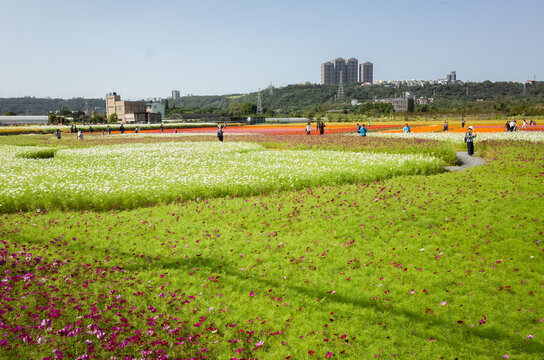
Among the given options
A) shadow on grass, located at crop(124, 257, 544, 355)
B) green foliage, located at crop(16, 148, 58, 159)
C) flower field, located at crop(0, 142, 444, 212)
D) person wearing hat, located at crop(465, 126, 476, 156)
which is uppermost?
person wearing hat, located at crop(465, 126, 476, 156)

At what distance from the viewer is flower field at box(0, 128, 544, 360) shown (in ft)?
23.2

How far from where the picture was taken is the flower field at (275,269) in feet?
23.2

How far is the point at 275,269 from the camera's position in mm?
10086

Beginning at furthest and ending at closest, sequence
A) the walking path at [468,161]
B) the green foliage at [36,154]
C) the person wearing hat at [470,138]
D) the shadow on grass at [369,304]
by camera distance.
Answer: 1. the green foliage at [36,154]
2. the person wearing hat at [470,138]
3. the walking path at [468,161]
4. the shadow on grass at [369,304]

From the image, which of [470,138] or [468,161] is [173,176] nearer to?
[468,161]

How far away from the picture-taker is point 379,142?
31844 millimetres

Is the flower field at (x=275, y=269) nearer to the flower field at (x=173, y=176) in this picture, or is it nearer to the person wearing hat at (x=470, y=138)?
the flower field at (x=173, y=176)

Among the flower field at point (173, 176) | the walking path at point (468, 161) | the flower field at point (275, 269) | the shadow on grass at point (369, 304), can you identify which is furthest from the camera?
the walking path at point (468, 161)

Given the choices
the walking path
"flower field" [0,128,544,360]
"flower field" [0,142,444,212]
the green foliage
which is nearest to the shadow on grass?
"flower field" [0,128,544,360]

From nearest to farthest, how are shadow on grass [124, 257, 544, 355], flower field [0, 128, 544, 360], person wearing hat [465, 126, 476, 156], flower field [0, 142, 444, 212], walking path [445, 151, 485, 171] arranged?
shadow on grass [124, 257, 544, 355] → flower field [0, 128, 544, 360] → flower field [0, 142, 444, 212] → walking path [445, 151, 485, 171] → person wearing hat [465, 126, 476, 156]

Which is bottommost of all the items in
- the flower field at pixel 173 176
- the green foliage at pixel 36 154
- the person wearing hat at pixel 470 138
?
the flower field at pixel 173 176

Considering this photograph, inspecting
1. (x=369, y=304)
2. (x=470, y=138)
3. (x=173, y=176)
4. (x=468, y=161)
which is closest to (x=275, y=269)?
(x=369, y=304)

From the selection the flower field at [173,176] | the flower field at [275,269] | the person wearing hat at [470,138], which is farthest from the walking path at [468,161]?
the flower field at [275,269]

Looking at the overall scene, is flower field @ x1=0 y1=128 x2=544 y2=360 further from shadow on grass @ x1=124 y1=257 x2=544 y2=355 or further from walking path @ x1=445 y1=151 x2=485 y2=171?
walking path @ x1=445 y1=151 x2=485 y2=171
